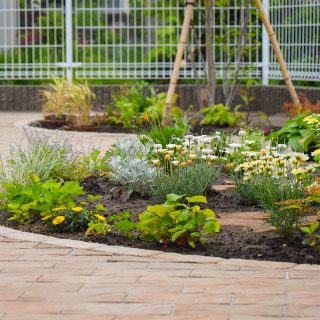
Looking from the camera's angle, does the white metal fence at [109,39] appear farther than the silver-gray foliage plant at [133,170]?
Yes

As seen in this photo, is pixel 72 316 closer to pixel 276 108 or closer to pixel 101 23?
pixel 276 108

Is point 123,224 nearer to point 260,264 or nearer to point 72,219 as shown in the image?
point 72,219

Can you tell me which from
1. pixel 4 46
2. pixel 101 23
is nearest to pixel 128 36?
pixel 101 23

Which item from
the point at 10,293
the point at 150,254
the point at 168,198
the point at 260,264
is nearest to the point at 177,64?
the point at 168,198

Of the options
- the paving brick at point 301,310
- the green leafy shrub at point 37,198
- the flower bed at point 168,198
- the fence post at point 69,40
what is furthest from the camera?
the fence post at point 69,40

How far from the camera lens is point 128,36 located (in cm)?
1812

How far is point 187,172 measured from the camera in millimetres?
7570

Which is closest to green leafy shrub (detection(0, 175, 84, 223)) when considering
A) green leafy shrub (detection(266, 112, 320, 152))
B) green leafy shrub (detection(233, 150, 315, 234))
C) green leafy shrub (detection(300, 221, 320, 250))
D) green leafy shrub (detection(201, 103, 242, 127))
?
green leafy shrub (detection(233, 150, 315, 234))

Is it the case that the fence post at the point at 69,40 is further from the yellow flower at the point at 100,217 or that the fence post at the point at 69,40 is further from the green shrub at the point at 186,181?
the yellow flower at the point at 100,217

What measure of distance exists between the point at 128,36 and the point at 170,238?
12131mm

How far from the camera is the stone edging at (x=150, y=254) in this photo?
573 centimetres

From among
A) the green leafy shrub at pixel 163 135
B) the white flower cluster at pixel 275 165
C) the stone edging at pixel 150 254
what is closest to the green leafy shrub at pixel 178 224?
the stone edging at pixel 150 254

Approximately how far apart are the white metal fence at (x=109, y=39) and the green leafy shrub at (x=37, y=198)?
34.4ft

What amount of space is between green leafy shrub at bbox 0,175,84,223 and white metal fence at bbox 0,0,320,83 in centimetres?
1048
